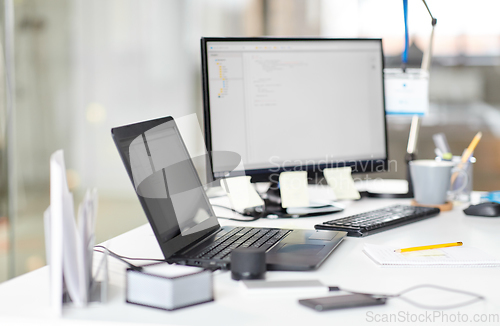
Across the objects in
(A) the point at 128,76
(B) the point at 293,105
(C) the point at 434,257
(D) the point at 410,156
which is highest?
(A) the point at 128,76

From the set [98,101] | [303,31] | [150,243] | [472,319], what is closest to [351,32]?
[303,31]

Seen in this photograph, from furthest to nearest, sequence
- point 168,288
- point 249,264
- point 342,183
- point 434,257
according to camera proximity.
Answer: point 342,183, point 434,257, point 249,264, point 168,288

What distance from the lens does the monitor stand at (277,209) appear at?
1.22 meters

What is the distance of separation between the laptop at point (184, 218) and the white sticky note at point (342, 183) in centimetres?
35

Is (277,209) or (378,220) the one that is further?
(277,209)

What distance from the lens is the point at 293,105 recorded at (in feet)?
4.13

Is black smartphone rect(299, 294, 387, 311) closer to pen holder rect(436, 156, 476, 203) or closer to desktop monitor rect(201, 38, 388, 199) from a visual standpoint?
desktop monitor rect(201, 38, 388, 199)

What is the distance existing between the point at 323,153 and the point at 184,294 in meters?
0.74

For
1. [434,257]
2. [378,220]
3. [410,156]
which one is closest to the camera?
[434,257]

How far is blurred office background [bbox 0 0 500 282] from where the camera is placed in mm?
1964

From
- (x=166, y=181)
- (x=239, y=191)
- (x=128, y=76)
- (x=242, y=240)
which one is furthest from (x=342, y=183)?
(x=128, y=76)

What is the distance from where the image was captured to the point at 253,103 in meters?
1.21

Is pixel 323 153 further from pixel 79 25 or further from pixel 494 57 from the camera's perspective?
pixel 494 57

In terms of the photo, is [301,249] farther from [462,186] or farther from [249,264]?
[462,186]
